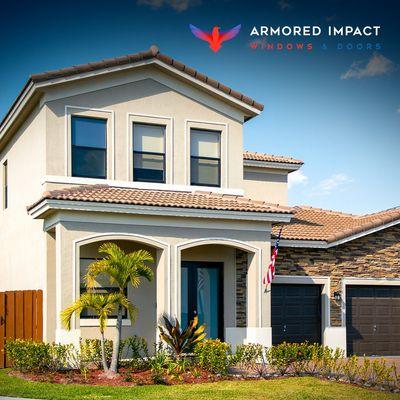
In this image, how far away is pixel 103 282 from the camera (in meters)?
20.4

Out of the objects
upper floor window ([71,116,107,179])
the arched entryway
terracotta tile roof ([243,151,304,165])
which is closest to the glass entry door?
the arched entryway

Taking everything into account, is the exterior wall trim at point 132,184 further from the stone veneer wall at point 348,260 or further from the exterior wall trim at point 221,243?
the stone veneer wall at point 348,260

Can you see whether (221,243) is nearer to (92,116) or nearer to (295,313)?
(295,313)

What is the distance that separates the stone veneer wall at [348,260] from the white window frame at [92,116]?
591cm

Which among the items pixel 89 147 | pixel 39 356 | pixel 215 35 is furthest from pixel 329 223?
pixel 39 356

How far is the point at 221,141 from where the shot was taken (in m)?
22.7

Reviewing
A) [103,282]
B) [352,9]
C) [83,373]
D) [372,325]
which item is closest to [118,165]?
[103,282]

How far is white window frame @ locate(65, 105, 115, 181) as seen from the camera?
20.6m

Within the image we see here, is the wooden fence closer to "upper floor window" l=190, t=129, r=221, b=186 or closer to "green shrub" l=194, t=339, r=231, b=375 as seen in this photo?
"green shrub" l=194, t=339, r=231, b=375

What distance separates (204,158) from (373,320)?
764cm

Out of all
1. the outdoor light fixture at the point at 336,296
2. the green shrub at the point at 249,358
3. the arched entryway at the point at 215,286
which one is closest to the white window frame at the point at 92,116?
the arched entryway at the point at 215,286

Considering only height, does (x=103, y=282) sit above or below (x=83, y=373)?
above

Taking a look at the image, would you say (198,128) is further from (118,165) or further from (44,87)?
(44,87)

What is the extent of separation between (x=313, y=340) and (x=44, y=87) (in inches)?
436
